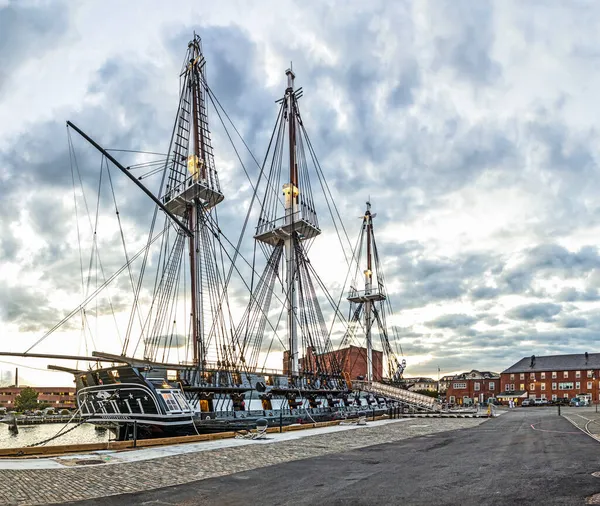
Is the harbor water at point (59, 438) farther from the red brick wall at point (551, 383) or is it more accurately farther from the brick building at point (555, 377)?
the red brick wall at point (551, 383)

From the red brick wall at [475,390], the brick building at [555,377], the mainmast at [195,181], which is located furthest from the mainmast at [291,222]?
the red brick wall at [475,390]

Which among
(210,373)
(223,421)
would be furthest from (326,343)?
(223,421)

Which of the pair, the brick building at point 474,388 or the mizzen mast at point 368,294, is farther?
the brick building at point 474,388

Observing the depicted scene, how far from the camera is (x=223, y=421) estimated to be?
29.0 metres

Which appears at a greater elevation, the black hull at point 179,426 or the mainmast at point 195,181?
the mainmast at point 195,181

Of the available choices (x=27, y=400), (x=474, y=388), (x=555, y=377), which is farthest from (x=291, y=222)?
(x=27, y=400)

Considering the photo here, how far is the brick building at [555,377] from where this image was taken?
365 ft

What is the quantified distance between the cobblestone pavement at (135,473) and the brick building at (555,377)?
113 metres

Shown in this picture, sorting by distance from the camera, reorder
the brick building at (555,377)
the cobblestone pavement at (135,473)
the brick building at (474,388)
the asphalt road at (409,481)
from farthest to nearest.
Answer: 1. the brick building at (474,388)
2. the brick building at (555,377)
3. the cobblestone pavement at (135,473)
4. the asphalt road at (409,481)

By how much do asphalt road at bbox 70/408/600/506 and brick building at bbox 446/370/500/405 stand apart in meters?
119

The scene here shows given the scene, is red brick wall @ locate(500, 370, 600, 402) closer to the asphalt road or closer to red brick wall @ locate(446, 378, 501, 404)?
red brick wall @ locate(446, 378, 501, 404)

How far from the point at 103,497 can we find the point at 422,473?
25.7 feet

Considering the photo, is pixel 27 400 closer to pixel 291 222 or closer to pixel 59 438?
pixel 59 438

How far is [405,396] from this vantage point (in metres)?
58.0
